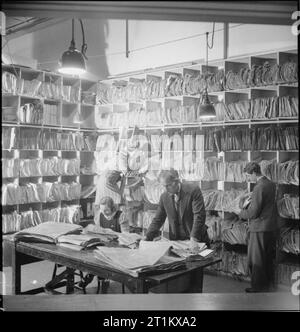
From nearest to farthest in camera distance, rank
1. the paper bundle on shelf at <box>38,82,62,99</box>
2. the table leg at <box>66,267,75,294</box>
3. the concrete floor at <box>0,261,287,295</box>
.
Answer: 1. the table leg at <box>66,267,75,294</box>
2. the concrete floor at <box>0,261,287,295</box>
3. the paper bundle on shelf at <box>38,82,62,99</box>

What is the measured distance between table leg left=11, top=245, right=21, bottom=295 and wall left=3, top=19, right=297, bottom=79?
3164mm

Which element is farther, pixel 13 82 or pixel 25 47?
pixel 25 47

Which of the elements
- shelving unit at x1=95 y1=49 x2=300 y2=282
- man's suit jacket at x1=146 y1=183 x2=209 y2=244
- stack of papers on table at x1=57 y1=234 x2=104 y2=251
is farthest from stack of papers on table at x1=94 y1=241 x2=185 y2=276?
shelving unit at x1=95 y1=49 x2=300 y2=282

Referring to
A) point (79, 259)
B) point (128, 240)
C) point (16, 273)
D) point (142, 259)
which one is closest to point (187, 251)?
point (142, 259)

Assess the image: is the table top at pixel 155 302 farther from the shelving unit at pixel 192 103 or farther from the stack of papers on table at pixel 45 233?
the shelving unit at pixel 192 103

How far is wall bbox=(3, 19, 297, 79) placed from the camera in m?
5.05

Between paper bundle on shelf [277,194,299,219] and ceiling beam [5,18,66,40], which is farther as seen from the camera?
ceiling beam [5,18,66,40]

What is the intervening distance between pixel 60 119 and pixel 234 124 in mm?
2838

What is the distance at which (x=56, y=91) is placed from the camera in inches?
243

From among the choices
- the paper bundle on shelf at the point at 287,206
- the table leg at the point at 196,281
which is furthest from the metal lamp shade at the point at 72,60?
the paper bundle on shelf at the point at 287,206

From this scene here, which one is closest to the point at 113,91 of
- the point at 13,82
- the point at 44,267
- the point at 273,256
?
the point at 13,82

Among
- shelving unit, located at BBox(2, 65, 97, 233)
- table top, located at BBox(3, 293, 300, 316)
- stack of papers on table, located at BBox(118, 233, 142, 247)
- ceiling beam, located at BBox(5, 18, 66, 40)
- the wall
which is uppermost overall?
ceiling beam, located at BBox(5, 18, 66, 40)

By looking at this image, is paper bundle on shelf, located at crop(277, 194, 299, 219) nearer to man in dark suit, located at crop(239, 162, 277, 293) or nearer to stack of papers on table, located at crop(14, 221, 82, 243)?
man in dark suit, located at crop(239, 162, 277, 293)
